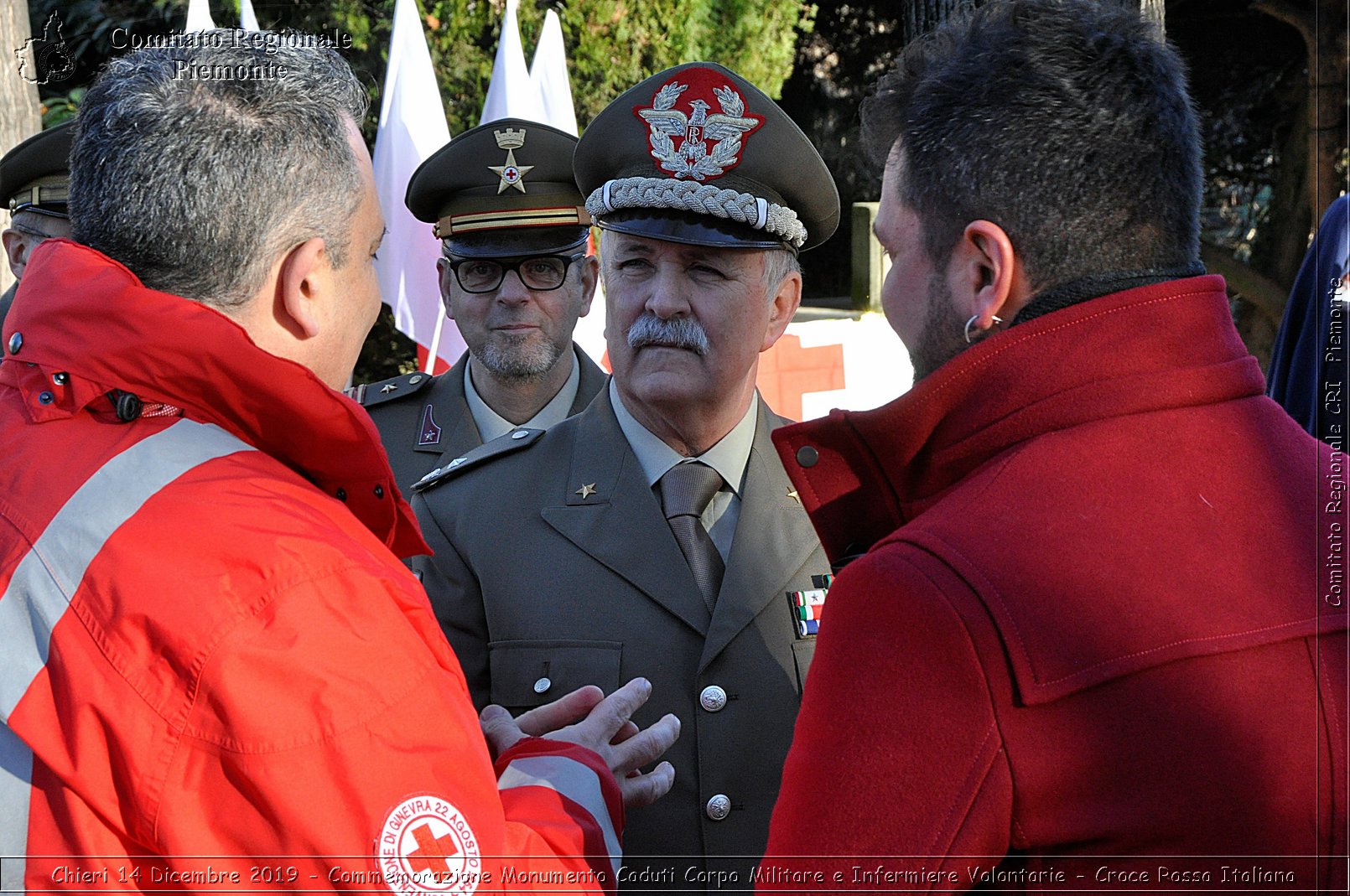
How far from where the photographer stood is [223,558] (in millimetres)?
1318

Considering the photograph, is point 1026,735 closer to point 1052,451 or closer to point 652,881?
point 1052,451

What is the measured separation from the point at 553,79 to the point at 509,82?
13.1 inches

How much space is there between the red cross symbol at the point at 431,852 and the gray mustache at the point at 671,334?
52.4 inches

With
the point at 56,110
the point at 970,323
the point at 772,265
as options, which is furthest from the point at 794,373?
the point at 56,110

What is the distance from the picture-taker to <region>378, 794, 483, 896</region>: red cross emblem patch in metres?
1.32

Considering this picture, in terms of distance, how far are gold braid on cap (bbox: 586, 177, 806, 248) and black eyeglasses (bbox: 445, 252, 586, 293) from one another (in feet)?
4.64

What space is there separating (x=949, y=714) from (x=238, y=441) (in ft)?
2.87

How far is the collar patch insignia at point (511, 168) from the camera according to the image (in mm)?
3992

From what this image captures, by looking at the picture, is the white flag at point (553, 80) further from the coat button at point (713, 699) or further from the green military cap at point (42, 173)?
the coat button at point (713, 699)

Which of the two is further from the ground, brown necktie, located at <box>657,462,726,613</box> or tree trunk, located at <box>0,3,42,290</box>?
tree trunk, located at <box>0,3,42,290</box>

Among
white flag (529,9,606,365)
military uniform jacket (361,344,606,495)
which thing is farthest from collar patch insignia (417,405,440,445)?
white flag (529,9,606,365)

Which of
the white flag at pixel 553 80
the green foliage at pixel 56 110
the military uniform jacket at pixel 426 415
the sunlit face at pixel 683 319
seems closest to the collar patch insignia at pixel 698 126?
the sunlit face at pixel 683 319

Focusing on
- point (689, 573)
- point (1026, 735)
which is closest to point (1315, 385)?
point (689, 573)

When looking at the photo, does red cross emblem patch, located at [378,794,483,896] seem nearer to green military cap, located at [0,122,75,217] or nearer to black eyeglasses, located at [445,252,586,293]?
black eyeglasses, located at [445,252,586,293]
